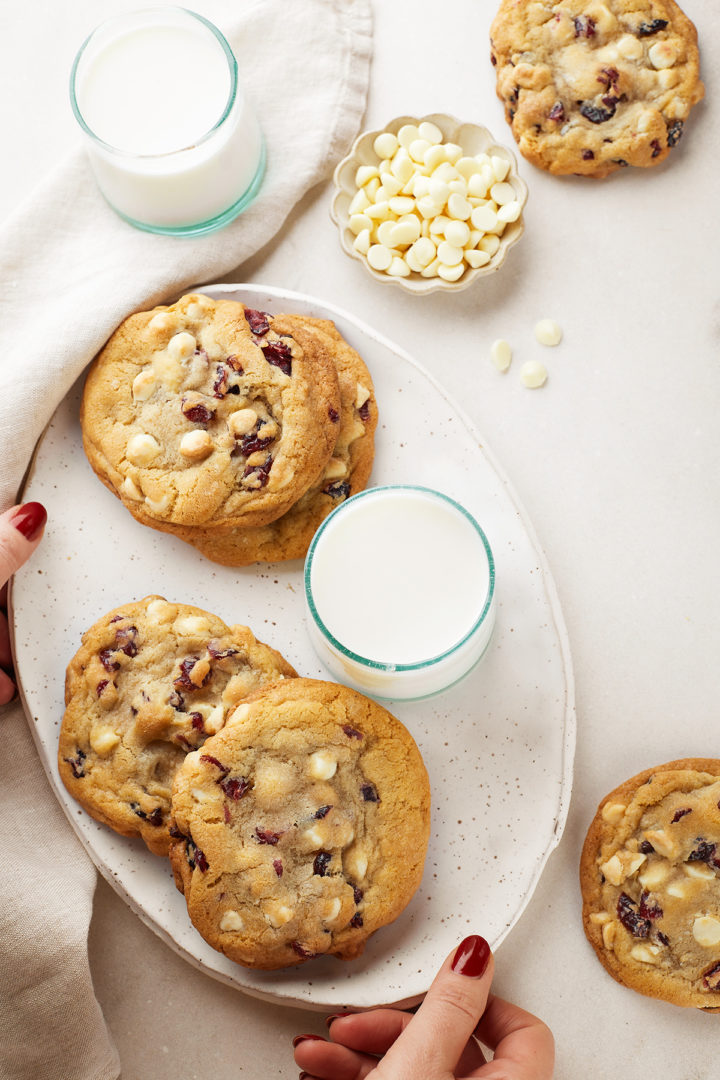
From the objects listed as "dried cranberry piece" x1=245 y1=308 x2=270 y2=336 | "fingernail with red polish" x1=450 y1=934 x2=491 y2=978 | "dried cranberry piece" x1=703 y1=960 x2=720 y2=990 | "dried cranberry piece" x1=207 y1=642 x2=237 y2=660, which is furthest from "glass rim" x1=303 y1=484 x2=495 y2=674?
"dried cranberry piece" x1=703 y1=960 x2=720 y2=990

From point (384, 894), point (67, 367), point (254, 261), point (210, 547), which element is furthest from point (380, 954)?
point (254, 261)

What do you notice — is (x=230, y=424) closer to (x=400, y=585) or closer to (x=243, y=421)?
(x=243, y=421)

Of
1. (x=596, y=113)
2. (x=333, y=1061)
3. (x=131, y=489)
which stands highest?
(x=596, y=113)

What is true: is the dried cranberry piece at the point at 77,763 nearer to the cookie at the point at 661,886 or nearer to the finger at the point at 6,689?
the finger at the point at 6,689

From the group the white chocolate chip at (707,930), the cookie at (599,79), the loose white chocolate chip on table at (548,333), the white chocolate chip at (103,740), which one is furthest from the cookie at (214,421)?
the white chocolate chip at (707,930)

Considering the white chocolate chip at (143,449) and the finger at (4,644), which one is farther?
the finger at (4,644)

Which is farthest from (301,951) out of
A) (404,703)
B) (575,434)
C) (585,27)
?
(585,27)
